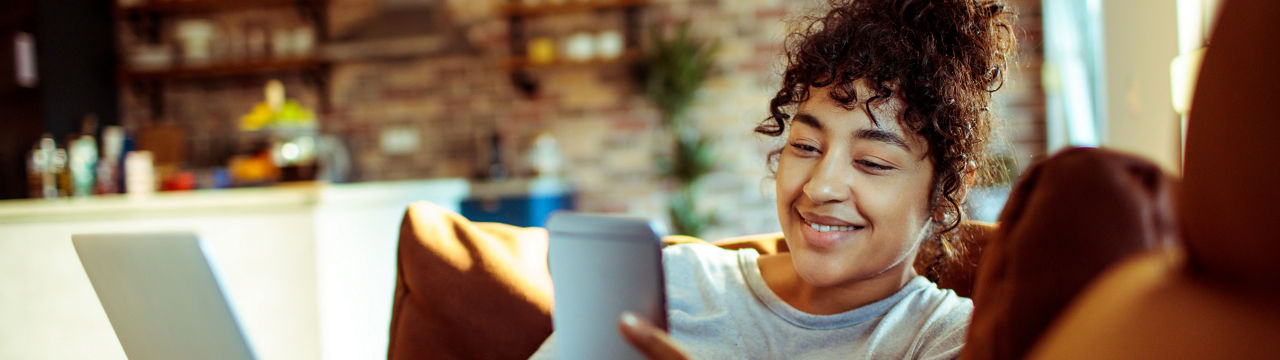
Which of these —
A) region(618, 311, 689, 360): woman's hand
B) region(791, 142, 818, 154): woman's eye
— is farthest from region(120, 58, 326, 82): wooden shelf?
region(618, 311, 689, 360): woman's hand

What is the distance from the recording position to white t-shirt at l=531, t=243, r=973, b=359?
1.01 m

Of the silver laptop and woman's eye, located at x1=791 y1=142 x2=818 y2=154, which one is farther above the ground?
woman's eye, located at x1=791 y1=142 x2=818 y2=154

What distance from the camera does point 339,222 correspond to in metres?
2.94

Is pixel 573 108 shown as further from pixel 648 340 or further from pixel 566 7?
pixel 648 340

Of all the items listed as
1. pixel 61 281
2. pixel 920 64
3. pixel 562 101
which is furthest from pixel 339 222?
pixel 920 64

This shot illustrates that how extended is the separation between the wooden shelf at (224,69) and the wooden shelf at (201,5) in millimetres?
323

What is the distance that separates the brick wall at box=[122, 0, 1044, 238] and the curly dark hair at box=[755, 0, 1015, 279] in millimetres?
2786

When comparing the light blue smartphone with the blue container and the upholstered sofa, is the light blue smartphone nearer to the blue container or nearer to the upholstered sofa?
the upholstered sofa

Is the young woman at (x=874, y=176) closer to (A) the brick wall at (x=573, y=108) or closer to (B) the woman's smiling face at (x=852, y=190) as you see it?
(B) the woman's smiling face at (x=852, y=190)

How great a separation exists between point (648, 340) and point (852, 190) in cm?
47

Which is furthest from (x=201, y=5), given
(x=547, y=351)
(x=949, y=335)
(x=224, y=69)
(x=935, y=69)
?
(x=949, y=335)

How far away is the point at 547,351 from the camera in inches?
43.6

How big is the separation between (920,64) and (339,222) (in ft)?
7.65

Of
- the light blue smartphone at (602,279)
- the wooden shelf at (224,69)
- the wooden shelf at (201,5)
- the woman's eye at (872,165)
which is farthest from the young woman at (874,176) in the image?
the wooden shelf at (201,5)
